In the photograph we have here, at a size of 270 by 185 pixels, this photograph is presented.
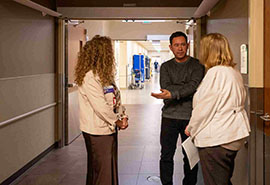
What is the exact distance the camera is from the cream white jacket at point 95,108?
2488 millimetres

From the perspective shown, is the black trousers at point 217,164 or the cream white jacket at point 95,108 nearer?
the black trousers at point 217,164

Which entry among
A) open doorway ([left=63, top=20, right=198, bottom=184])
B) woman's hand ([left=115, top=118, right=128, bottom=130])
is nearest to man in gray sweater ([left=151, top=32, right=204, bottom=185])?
woman's hand ([left=115, top=118, right=128, bottom=130])

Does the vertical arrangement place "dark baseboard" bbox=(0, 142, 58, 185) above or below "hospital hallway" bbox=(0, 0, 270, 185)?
below

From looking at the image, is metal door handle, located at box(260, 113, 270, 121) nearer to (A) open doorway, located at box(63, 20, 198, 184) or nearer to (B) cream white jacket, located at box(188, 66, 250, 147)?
(B) cream white jacket, located at box(188, 66, 250, 147)

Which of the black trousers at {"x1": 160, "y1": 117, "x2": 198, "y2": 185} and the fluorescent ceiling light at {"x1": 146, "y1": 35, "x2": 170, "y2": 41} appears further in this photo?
the fluorescent ceiling light at {"x1": 146, "y1": 35, "x2": 170, "y2": 41}

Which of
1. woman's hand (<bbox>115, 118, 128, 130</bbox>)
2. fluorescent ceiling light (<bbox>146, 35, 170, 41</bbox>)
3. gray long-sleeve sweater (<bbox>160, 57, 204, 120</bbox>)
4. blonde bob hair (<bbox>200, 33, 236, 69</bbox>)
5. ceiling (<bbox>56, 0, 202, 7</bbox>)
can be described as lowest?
woman's hand (<bbox>115, 118, 128, 130</bbox>)

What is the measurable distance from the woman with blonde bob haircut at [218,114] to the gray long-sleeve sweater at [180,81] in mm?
641

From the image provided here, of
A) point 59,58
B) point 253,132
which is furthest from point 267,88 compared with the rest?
point 59,58

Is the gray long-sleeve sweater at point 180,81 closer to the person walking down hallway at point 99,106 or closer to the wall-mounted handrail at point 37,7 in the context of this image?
the person walking down hallway at point 99,106

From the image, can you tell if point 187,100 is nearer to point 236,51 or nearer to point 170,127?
point 170,127

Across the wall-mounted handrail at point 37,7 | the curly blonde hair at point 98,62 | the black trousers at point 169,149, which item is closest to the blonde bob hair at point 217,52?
the curly blonde hair at point 98,62

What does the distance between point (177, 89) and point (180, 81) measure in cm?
8

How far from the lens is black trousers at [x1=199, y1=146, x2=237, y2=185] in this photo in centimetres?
211

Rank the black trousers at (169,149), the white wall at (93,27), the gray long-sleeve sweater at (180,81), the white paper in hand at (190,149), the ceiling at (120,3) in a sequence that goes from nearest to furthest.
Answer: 1. the white paper in hand at (190,149)
2. the gray long-sleeve sweater at (180,81)
3. the black trousers at (169,149)
4. the ceiling at (120,3)
5. the white wall at (93,27)
